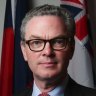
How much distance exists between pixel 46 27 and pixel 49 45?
7 centimetres

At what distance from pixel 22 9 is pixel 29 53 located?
1.00 m

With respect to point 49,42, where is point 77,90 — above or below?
below

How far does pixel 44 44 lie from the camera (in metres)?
0.90

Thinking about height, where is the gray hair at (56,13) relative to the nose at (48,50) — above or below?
above

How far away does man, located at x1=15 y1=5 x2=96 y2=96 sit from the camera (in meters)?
0.91

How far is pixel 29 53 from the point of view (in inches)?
36.6

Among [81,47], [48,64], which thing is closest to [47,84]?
[48,64]

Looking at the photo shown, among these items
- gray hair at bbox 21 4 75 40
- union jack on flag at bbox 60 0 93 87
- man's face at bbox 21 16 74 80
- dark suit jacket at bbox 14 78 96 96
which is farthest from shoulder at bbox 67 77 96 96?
union jack on flag at bbox 60 0 93 87

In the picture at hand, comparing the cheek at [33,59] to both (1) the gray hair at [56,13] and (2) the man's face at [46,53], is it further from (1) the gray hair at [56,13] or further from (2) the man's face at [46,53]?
(1) the gray hair at [56,13]

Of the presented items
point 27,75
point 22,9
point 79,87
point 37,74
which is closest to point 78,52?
point 27,75

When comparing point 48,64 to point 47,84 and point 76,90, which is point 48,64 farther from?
point 76,90

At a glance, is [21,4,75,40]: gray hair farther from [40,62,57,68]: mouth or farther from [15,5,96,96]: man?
[40,62,57,68]: mouth

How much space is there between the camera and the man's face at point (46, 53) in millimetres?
905

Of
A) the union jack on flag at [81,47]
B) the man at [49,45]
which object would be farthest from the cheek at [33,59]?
the union jack on flag at [81,47]
